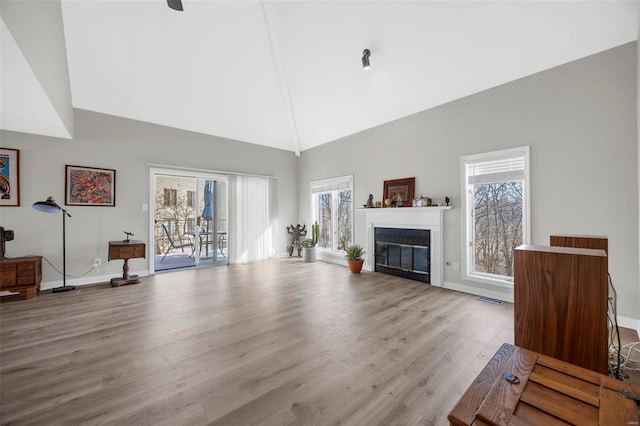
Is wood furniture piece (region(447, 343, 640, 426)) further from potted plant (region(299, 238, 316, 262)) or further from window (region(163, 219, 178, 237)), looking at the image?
window (region(163, 219, 178, 237))

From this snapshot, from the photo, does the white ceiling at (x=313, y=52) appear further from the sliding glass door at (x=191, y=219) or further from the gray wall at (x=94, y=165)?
the sliding glass door at (x=191, y=219)

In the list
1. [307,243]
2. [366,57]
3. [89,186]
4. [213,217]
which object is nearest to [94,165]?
[89,186]

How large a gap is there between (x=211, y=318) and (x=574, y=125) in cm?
471

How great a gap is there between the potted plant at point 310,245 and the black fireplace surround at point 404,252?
5.61 feet

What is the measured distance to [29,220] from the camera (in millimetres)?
4062

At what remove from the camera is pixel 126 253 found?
436 centimetres

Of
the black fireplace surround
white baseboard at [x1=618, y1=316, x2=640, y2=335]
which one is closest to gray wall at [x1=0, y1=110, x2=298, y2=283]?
the black fireplace surround

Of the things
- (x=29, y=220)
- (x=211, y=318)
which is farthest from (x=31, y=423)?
(x=29, y=220)

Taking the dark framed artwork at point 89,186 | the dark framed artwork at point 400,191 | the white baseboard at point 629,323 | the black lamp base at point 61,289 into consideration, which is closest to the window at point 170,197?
the dark framed artwork at point 89,186

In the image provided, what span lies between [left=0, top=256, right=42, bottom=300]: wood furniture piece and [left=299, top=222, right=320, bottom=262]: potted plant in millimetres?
4513

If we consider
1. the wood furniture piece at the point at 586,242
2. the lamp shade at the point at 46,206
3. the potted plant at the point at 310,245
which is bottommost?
the potted plant at the point at 310,245

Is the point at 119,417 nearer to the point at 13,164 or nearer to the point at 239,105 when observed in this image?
the point at 13,164

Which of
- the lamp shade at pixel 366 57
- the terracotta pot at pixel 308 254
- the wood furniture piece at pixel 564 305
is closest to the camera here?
the wood furniture piece at pixel 564 305

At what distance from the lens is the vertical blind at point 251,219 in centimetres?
605
